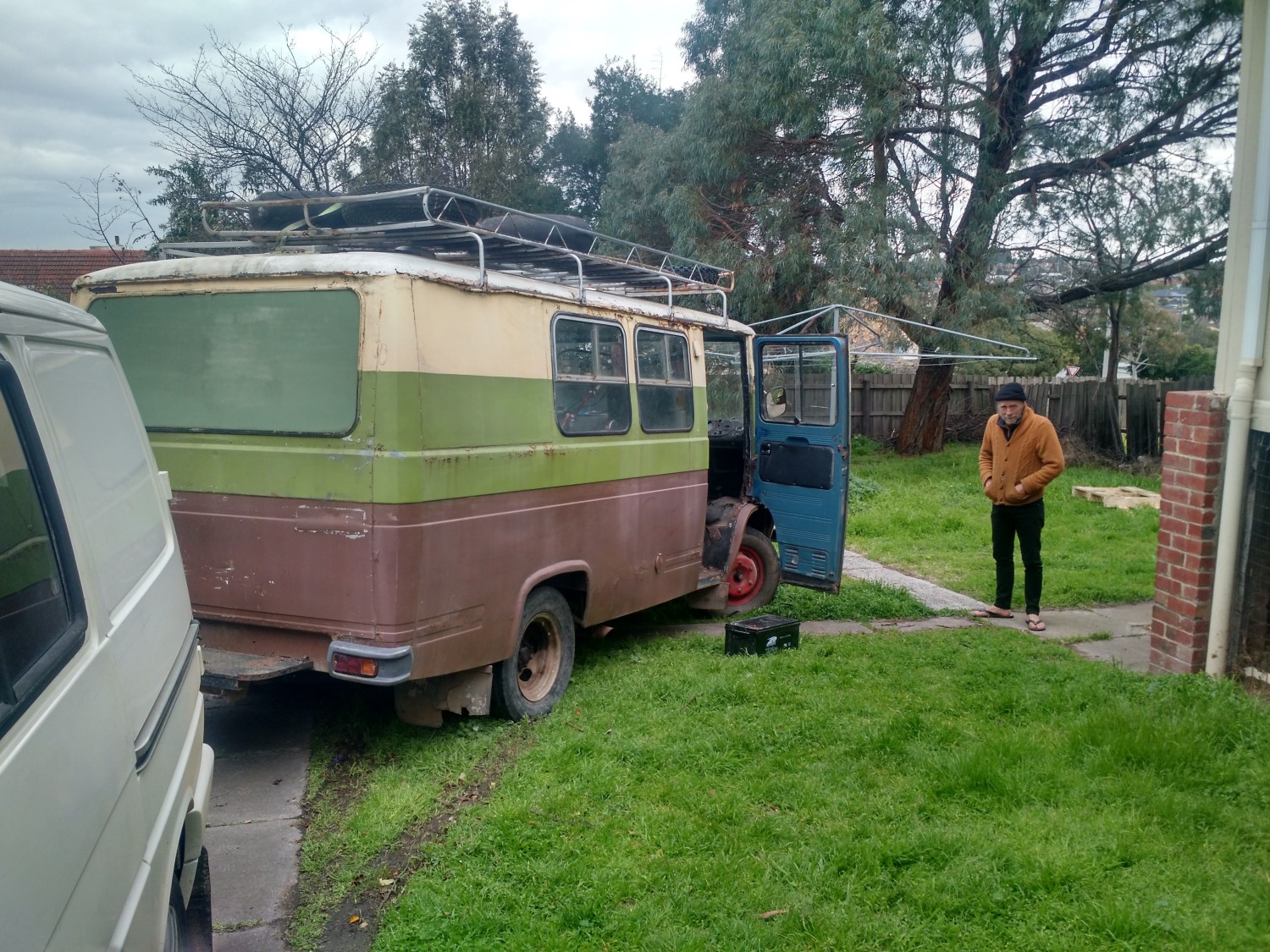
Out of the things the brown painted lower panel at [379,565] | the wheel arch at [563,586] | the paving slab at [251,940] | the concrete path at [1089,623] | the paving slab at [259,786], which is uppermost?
the brown painted lower panel at [379,565]

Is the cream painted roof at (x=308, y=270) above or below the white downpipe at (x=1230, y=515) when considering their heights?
above

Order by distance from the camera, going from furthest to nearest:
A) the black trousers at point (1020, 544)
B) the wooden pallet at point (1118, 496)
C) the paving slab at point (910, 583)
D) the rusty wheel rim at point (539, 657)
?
the wooden pallet at point (1118, 496)
the paving slab at point (910, 583)
the black trousers at point (1020, 544)
the rusty wheel rim at point (539, 657)

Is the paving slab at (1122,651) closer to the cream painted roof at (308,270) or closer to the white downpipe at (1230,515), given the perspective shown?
the white downpipe at (1230,515)

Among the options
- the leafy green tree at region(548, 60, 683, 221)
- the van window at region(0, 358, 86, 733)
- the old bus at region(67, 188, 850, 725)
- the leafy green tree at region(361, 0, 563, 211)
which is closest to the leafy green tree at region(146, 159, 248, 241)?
the leafy green tree at region(361, 0, 563, 211)

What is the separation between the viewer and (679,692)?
18.1ft

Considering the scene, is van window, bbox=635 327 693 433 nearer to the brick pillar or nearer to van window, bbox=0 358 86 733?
the brick pillar

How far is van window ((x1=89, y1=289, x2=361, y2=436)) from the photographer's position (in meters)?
4.34

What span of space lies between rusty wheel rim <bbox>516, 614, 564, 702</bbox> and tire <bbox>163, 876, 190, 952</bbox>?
2.83 meters

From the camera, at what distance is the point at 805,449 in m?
7.41

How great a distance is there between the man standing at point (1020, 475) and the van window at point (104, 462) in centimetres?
583

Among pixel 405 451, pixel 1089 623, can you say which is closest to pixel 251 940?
pixel 405 451

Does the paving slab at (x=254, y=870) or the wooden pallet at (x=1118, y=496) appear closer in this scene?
the paving slab at (x=254, y=870)

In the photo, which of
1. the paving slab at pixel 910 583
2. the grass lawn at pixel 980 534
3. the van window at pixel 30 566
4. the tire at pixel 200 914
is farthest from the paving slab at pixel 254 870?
the grass lawn at pixel 980 534

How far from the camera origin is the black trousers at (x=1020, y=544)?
279 inches
